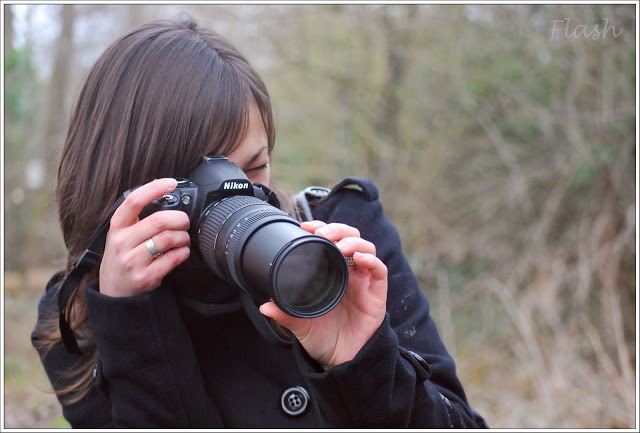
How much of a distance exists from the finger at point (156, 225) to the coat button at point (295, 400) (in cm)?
43

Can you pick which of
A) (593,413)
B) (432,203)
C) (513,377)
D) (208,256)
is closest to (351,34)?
(432,203)

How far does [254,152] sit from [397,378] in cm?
55

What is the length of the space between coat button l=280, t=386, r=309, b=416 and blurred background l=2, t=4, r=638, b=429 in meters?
1.53

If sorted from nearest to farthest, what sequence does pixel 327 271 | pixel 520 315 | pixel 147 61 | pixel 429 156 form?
pixel 327 271 < pixel 147 61 < pixel 520 315 < pixel 429 156

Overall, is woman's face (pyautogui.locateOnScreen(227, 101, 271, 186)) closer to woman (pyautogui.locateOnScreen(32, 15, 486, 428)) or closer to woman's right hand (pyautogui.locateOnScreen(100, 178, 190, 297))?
woman (pyautogui.locateOnScreen(32, 15, 486, 428))

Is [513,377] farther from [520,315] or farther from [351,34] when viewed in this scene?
[351,34]

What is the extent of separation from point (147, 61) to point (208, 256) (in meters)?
0.48

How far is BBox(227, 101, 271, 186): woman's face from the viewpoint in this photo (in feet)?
4.02

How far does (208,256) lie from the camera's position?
1.04m

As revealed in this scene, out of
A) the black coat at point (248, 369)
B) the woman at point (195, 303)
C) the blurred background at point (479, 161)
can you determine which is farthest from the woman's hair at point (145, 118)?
the blurred background at point (479, 161)

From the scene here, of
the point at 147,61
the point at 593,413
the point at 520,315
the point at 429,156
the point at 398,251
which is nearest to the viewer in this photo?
the point at 147,61

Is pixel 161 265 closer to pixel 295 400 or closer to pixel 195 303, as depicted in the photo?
pixel 195 303

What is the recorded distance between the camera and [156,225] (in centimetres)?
103

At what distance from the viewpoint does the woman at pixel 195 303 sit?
1.00 metres
